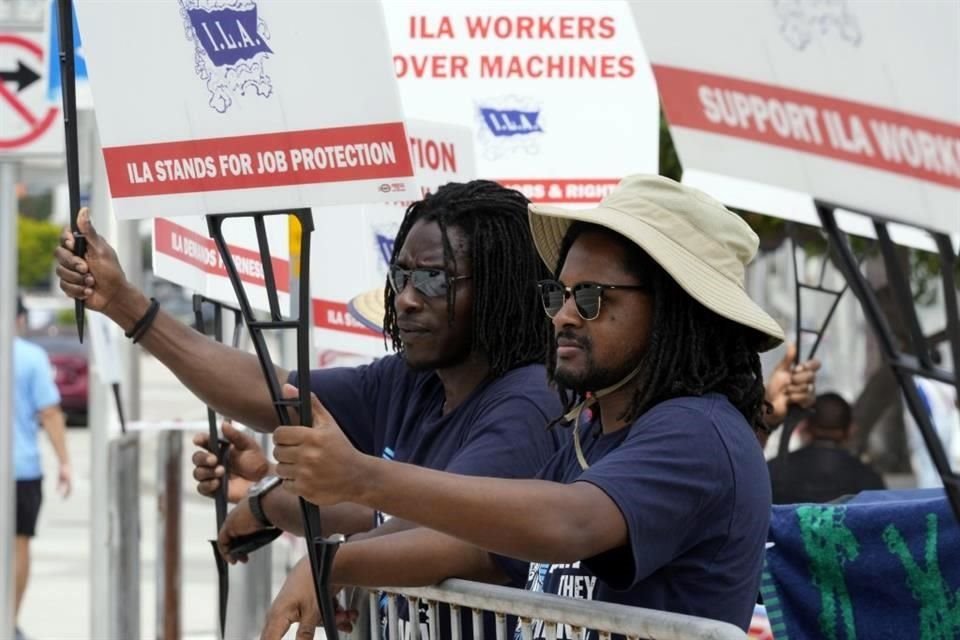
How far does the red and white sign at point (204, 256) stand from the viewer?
5.08 meters

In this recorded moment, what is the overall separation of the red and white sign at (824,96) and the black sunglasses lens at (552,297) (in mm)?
814

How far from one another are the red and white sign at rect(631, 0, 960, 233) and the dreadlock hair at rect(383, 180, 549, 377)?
146 centimetres

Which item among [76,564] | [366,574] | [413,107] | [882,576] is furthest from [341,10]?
[76,564]

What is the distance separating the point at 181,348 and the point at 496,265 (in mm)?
818

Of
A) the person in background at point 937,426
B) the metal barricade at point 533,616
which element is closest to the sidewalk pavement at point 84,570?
the person in background at point 937,426

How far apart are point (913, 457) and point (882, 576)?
10.6 meters

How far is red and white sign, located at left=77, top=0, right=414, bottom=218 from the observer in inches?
121

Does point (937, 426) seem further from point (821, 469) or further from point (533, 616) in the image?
point (533, 616)

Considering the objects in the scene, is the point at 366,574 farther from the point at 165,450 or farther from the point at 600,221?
the point at 165,450

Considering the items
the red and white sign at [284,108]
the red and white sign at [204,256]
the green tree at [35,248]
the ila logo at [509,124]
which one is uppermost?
the green tree at [35,248]

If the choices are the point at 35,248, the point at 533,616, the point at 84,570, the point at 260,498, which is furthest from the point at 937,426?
the point at 35,248

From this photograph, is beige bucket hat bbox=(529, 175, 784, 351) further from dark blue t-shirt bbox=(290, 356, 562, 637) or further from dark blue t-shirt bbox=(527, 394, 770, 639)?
dark blue t-shirt bbox=(290, 356, 562, 637)

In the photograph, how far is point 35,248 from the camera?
2213 inches

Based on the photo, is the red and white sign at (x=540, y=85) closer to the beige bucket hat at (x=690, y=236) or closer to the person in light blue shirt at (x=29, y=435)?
the beige bucket hat at (x=690, y=236)
